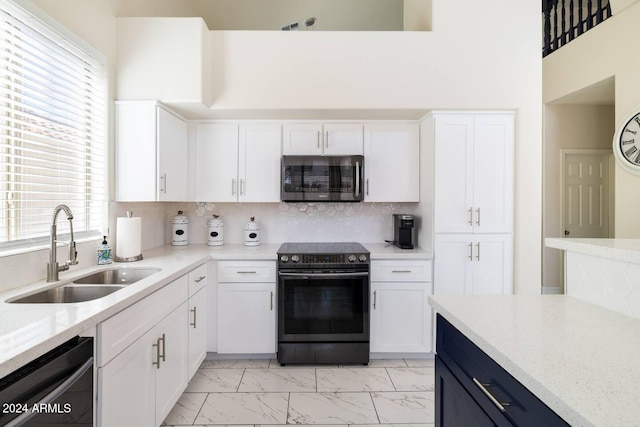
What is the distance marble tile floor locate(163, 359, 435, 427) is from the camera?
2.04 metres

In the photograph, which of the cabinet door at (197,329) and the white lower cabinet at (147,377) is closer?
the white lower cabinet at (147,377)

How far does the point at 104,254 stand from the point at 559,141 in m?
5.52

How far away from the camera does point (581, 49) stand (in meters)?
3.80

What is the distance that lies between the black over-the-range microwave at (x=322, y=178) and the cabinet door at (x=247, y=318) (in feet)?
2.84

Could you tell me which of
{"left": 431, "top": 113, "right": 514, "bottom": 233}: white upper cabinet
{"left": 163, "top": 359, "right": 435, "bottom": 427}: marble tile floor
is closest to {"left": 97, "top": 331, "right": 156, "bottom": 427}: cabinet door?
{"left": 163, "top": 359, "right": 435, "bottom": 427}: marble tile floor

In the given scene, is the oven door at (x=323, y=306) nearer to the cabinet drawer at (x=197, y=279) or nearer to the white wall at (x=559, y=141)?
the cabinet drawer at (x=197, y=279)

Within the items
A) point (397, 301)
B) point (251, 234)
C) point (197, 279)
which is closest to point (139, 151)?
point (197, 279)

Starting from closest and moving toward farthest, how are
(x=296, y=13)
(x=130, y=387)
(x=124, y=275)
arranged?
(x=130, y=387), (x=124, y=275), (x=296, y=13)

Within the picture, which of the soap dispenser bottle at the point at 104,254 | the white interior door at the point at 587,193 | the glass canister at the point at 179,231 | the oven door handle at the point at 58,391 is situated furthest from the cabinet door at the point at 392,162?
the white interior door at the point at 587,193

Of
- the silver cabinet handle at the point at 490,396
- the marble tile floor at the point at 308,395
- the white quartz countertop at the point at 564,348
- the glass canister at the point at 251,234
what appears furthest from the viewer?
the glass canister at the point at 251,234

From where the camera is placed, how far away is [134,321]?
153cm

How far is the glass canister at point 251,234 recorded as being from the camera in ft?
10.3

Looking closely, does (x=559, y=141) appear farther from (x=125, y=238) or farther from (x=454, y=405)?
(x=125, y=238)

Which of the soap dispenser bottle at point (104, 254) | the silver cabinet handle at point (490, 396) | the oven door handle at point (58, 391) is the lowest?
the oven door handle at point (58, 391)
